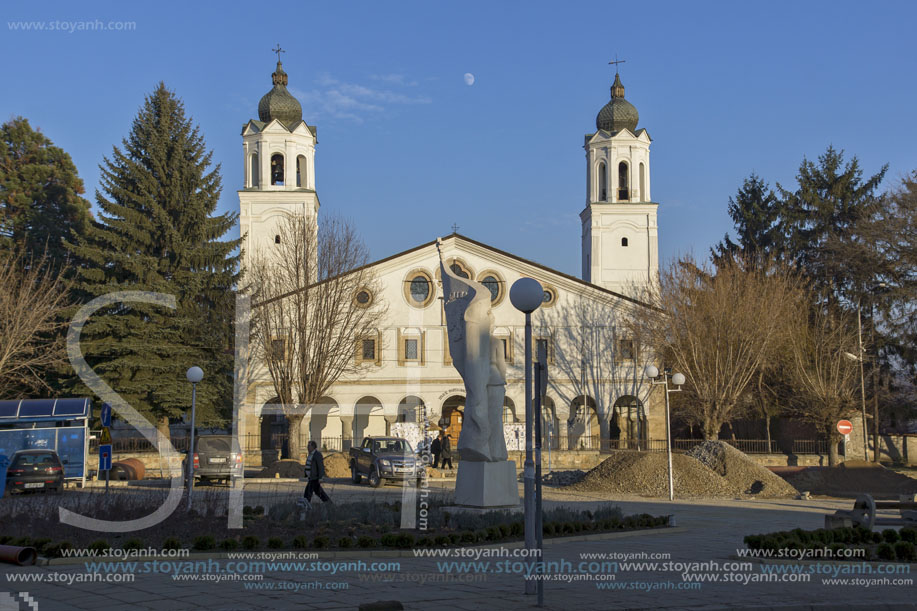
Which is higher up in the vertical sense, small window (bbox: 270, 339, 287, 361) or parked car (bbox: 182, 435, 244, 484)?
small window (bbox: 270, 339, 287, 361)

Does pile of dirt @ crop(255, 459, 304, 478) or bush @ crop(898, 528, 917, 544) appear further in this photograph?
pile of dirt @ crop(255, 459, 304, 478)

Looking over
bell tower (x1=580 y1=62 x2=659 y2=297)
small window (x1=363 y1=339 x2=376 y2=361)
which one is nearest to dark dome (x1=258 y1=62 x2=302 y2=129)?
small window (x1=363 y1=339 x2=376 y2=361)

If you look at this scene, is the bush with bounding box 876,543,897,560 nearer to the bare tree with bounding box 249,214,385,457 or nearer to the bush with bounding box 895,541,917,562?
the bush with bounding box 895,541,917,562

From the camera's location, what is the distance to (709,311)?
43.3 meters

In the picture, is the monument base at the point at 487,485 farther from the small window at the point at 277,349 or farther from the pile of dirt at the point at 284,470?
the small window at the point at 277,349

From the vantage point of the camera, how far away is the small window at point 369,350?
50406mm

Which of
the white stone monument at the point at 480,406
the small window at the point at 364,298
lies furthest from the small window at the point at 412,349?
the white stone monument at the point at 480,406

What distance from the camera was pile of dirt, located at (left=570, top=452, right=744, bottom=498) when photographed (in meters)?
26.4

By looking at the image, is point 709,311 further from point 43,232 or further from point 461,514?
point 43,232

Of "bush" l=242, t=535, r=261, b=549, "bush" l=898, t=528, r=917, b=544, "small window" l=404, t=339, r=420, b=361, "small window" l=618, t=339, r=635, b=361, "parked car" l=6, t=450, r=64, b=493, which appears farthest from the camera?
"small window" l=618, t=339, r=635, b=361

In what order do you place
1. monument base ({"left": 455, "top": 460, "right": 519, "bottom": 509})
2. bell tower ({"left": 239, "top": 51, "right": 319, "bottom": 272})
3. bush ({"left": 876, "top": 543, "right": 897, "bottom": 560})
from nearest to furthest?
bush ({"left": 876, "top": 543, "right": 897, "bottom": 560}), monument base ({"left": 455, "top": 460, "right": 519, "bottom": 509}), bell tower ({"left": 239, "top": 51, "right": 319, "bottom": 272})

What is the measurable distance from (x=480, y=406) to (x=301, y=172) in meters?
40.9

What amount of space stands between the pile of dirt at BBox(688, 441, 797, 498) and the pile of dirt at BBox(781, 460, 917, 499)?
10.5 ft

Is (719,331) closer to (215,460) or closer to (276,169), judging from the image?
(215,460)
